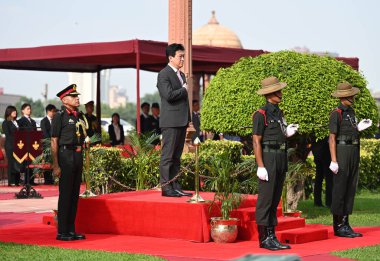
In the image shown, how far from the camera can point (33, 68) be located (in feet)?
74.2

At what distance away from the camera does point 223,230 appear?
10422 millimetres

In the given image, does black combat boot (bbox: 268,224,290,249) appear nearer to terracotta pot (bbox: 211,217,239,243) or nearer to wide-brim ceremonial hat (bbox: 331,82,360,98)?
terracotta pot (bbox: 211,217,239,243)

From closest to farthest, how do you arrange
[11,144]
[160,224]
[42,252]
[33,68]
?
[42,252] < [160,224] < [11,144] < [33,68]

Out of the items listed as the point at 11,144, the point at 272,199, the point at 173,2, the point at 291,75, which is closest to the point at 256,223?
the point at 272,199

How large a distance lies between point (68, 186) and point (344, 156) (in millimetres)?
3333

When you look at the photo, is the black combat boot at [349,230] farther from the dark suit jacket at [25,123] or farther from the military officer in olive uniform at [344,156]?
the dark suit jacket at [25,123]

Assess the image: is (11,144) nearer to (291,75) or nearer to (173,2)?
(173,2)

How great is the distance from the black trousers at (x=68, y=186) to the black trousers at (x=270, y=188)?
218cm

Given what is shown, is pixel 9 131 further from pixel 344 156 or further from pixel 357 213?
pixel 344 156

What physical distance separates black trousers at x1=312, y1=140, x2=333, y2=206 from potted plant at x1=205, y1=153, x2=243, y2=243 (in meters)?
4.22

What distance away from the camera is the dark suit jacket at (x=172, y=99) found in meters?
11.1

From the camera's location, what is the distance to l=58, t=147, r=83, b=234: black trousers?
10656mm

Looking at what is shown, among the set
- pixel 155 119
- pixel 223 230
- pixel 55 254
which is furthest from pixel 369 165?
pixel 55 254

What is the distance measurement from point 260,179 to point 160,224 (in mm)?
1528
